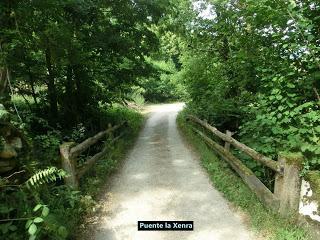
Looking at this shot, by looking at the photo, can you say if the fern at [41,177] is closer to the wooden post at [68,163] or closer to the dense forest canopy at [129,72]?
the dense forest canopy at [129,72]

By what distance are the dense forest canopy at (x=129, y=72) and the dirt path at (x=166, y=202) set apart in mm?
799

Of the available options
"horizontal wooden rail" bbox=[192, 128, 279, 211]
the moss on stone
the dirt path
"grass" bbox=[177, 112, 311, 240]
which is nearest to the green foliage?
the moss on stone

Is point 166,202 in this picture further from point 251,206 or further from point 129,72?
point 129,72

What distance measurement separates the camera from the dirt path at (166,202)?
4887 millimetres

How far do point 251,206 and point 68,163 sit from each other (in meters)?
3.25

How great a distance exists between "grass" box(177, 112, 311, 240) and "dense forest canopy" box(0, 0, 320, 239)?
685 millimetres

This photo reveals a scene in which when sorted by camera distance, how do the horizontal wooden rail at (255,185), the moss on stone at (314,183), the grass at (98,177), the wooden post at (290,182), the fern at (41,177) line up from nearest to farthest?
the fern at (41,177) < the moss on stone at (314,183) < the wooden post at (290,182) < the horizontal wooden rail at (255,185) < the grass at (98,177)

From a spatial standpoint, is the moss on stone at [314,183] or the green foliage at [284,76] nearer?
the moss on stone at [314,183]

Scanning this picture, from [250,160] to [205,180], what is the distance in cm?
107

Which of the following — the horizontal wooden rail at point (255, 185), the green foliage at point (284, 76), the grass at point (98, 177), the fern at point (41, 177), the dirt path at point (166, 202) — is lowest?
the dirt path at point (166, 202)

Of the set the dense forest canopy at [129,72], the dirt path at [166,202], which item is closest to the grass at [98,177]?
the dirt path at [166,202]

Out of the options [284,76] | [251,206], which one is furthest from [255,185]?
[284,76]

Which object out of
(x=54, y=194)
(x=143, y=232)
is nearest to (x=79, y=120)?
(x=54, y=194)

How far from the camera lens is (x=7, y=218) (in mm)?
3865
